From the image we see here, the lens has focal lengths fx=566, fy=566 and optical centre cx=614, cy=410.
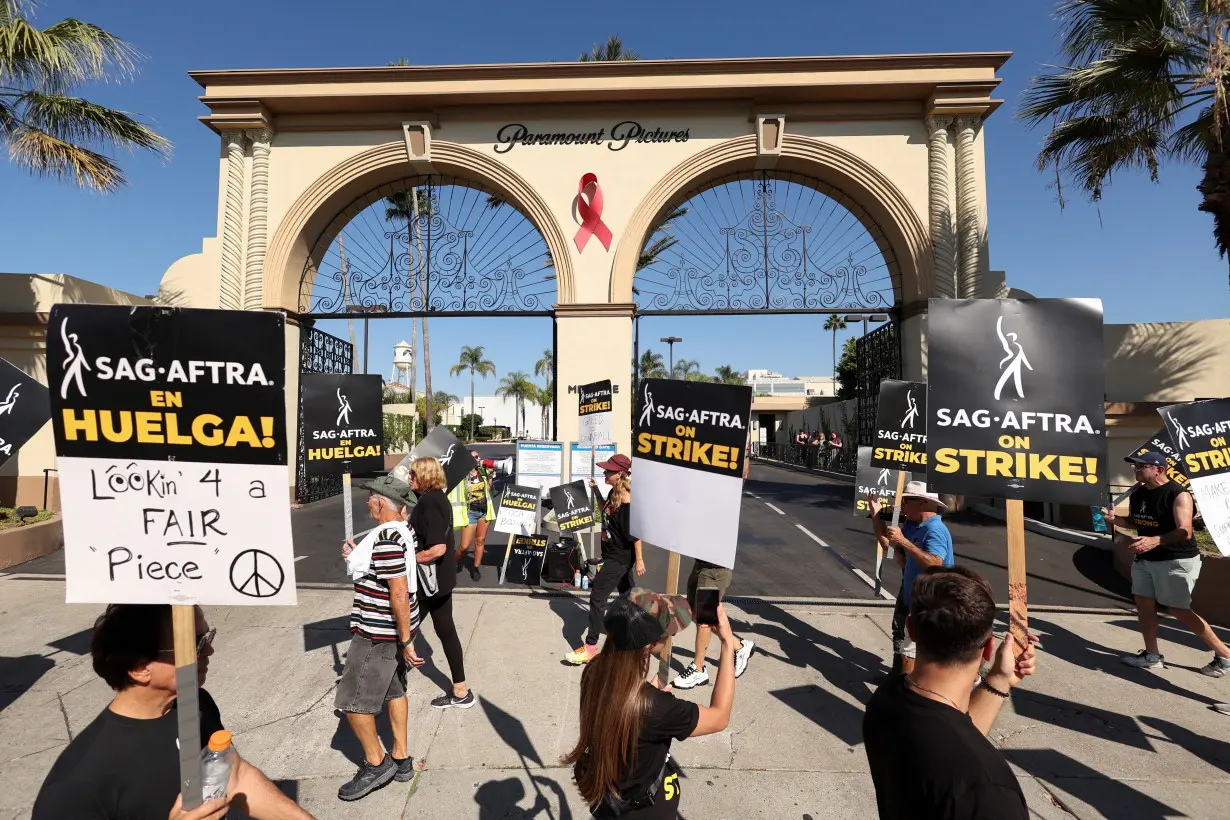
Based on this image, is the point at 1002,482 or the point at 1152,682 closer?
the point at 1002,482

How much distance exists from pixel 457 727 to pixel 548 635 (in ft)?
5.58

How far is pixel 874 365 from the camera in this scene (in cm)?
1331

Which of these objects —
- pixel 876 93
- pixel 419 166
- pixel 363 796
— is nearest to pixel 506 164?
pixel 419 166

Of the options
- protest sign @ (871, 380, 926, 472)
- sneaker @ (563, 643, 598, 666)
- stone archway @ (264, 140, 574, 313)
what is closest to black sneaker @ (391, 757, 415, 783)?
sneaker @ (563, 643, 598, 666)

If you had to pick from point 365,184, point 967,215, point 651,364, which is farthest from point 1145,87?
point 651,364

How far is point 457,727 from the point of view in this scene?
12.8ft

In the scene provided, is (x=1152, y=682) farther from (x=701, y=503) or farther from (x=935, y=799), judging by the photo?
(x=935, y=799)

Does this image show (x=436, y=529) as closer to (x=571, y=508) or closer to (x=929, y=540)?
(x=571, y=508)

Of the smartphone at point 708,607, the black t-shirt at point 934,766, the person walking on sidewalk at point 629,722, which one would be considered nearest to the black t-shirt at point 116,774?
the person walking on sidewalk at point 629,722

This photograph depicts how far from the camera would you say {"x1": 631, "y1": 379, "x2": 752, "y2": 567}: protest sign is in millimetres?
3318

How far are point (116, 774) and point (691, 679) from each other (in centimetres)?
Answer: 369

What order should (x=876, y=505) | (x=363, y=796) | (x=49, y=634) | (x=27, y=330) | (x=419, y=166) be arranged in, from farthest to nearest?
(x=419, y=166) → (x=27, y=330) → (x=876, y=505) → (x=49, y=634) → (x=363, y=796)

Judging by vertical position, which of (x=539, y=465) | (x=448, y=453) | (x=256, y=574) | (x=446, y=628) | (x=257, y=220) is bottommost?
(x=446, y=628)

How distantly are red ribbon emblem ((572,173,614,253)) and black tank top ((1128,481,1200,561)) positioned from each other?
9061 mm
